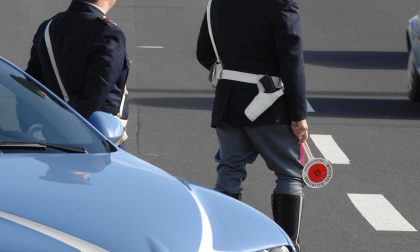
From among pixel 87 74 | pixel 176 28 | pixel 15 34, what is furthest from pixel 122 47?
pixel 176 28

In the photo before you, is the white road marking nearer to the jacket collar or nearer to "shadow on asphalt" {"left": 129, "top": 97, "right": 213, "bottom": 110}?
the jacket collar

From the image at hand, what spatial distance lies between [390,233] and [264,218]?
13.7 ft

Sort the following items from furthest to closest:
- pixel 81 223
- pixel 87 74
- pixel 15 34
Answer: pixel 15 34
pixel 87 74
pixel 81 223

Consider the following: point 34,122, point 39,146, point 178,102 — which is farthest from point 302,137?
point 178,102

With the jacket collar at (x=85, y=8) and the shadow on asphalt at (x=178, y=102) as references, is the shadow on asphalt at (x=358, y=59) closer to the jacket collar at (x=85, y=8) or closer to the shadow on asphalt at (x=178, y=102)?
the shadow on asphalt at (x=178, y=102)

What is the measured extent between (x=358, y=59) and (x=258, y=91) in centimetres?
1269

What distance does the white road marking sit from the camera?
4.25m

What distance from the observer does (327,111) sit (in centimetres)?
1491

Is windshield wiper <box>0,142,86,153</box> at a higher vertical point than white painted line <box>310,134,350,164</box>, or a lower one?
higher

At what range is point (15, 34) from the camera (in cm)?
2123

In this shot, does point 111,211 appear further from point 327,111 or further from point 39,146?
point 327,111

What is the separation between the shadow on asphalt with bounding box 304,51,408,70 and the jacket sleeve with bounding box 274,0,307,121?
38.6ft

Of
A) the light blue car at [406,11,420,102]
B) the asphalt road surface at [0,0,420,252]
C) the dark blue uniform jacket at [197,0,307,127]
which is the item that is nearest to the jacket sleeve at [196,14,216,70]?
the dark blue uniform jacket at [197,0,307,127]

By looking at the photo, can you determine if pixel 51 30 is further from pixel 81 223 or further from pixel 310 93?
pixel 310 93
